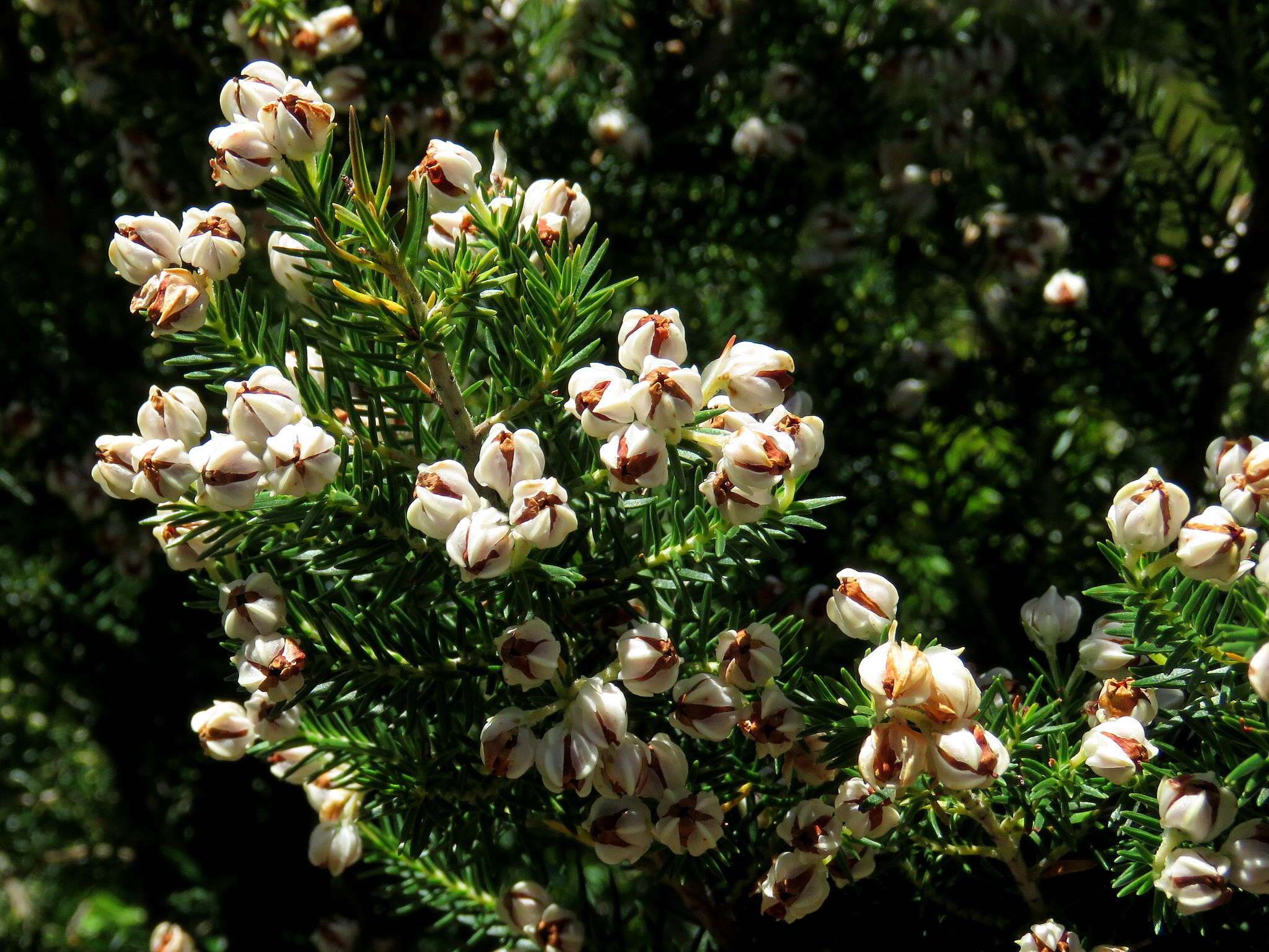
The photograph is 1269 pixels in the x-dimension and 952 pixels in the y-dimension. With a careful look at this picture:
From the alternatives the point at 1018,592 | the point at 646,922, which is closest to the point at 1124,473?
the point at 1018,592

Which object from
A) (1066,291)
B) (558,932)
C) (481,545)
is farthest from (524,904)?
(1066,291)

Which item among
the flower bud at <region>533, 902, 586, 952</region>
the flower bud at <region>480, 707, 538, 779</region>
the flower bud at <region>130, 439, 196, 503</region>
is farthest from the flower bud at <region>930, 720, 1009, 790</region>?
the flower bud at <region>130, 439, 196, 503</region>

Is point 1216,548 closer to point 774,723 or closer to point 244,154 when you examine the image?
point 774,723

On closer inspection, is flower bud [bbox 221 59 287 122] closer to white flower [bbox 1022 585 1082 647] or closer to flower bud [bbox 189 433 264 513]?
flower bud [bbox 189 433 264 513]

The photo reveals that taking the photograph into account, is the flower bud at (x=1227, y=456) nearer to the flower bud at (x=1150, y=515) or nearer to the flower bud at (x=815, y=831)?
the flower bud at (x=1150, y=515)

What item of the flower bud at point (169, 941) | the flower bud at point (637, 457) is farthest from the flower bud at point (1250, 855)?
the flower bud at point (169, 941)

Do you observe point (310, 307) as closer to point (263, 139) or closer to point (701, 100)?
point (263, 139)

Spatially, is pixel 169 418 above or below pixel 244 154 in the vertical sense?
below
